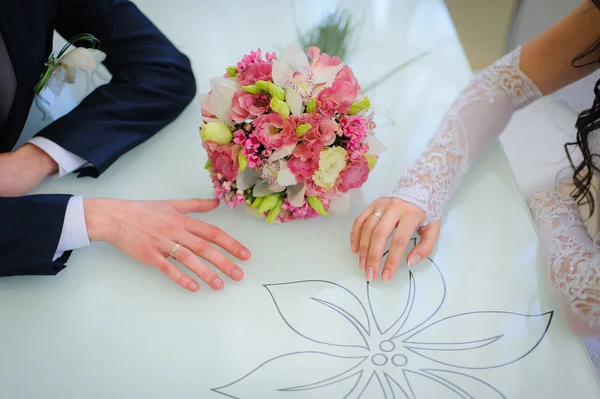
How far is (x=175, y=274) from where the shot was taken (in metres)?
0.90

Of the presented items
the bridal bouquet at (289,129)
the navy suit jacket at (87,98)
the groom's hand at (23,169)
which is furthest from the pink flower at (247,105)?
the groom's hand at (23,169)

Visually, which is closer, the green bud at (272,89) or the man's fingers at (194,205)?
the green bud at (272,89)

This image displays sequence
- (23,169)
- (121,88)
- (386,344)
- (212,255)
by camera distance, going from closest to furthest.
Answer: (386,344) < (212,255) < (23,169) < (121,88)

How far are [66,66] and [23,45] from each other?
89mm

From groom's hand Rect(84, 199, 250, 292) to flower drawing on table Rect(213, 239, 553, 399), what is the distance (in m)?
0.11

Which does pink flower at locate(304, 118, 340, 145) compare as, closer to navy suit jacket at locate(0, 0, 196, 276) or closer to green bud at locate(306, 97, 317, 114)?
green bud at locate(306, 97, 317, 114)

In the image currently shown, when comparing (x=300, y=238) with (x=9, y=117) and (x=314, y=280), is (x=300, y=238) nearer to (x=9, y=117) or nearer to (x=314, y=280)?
(x=314, y=280)

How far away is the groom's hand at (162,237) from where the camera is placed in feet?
2.99

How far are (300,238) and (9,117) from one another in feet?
2.21

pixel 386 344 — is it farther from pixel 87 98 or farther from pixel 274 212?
pixel 87 98

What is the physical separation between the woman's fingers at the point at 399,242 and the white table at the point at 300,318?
0.03 meters

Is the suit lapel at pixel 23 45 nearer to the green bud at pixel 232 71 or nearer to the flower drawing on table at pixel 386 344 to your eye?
the green bud at pixel 232 71

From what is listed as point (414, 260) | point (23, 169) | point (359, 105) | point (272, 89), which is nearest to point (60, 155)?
point (23, 169)

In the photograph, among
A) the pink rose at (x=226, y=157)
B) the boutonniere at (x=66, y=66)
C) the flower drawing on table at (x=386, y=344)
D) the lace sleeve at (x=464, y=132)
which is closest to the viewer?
the flower drawing on table at (x=386, y=344)
